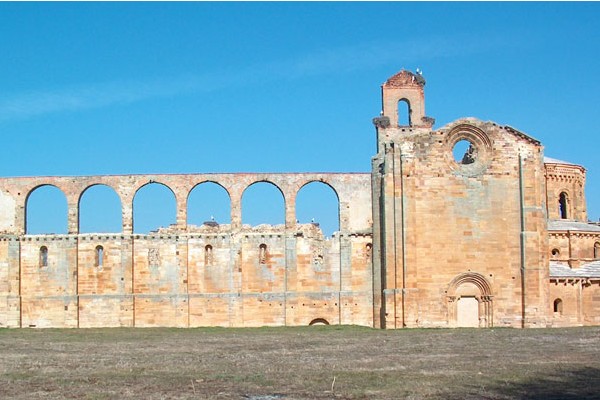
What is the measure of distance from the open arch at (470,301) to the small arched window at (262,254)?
752cm

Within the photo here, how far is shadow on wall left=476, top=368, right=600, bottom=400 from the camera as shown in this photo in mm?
13891

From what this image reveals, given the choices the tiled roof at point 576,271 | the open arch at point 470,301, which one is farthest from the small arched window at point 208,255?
the tiled roof at point 576,271

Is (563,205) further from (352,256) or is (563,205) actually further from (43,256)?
(43,256)

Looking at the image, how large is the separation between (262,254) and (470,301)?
859 cm

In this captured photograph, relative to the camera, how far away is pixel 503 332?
2922 cm

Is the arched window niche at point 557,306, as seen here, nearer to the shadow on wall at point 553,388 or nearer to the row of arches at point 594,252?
the row of arches at point 594,252

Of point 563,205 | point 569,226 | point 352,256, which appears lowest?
point 352,256

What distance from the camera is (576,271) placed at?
35156mm

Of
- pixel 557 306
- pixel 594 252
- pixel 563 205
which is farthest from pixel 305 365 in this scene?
pixel 563 205

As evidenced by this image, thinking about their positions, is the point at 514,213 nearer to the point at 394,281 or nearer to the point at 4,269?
the point at 394,281

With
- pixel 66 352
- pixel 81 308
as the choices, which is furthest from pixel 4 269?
pixel 66 352

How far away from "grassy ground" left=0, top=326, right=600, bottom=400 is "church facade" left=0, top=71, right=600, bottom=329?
461cm

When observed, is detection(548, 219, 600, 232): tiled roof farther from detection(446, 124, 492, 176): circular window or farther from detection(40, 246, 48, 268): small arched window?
detection(40, 246, 48, 268): small arched window

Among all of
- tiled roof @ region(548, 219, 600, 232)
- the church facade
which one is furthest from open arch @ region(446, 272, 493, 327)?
tiled roof @ region(548, 219, 600, 232)
